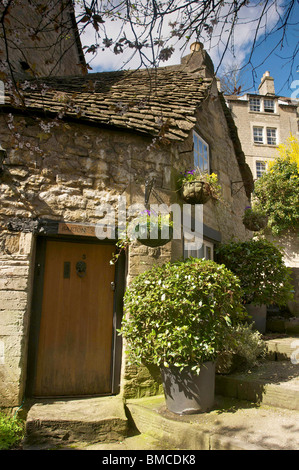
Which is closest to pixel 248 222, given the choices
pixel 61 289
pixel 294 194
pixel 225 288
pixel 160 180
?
pixel 160 180

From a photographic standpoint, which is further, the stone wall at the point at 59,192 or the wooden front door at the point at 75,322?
the wooden front door at the point at 75,322

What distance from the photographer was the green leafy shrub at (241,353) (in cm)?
468

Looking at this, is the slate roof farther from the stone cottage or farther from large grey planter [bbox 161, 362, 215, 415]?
large grey planter [bbox 161, 362, 215, 415]

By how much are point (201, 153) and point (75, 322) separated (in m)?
4.58

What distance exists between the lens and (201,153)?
293 inches

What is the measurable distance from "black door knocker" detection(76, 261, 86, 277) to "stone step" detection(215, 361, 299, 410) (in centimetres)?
249

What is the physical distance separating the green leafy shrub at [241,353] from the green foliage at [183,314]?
→ 1.72 ft

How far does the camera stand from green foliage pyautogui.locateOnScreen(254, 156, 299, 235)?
666 inches

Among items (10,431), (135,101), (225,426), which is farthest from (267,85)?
(10,431)

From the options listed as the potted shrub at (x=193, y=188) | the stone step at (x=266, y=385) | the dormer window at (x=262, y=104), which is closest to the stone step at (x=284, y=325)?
the stone step at (x=266, y=385)

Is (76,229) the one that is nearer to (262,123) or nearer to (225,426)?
(225,426)

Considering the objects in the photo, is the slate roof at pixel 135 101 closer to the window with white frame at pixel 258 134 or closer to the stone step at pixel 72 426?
the stone step at pixel 72 426
